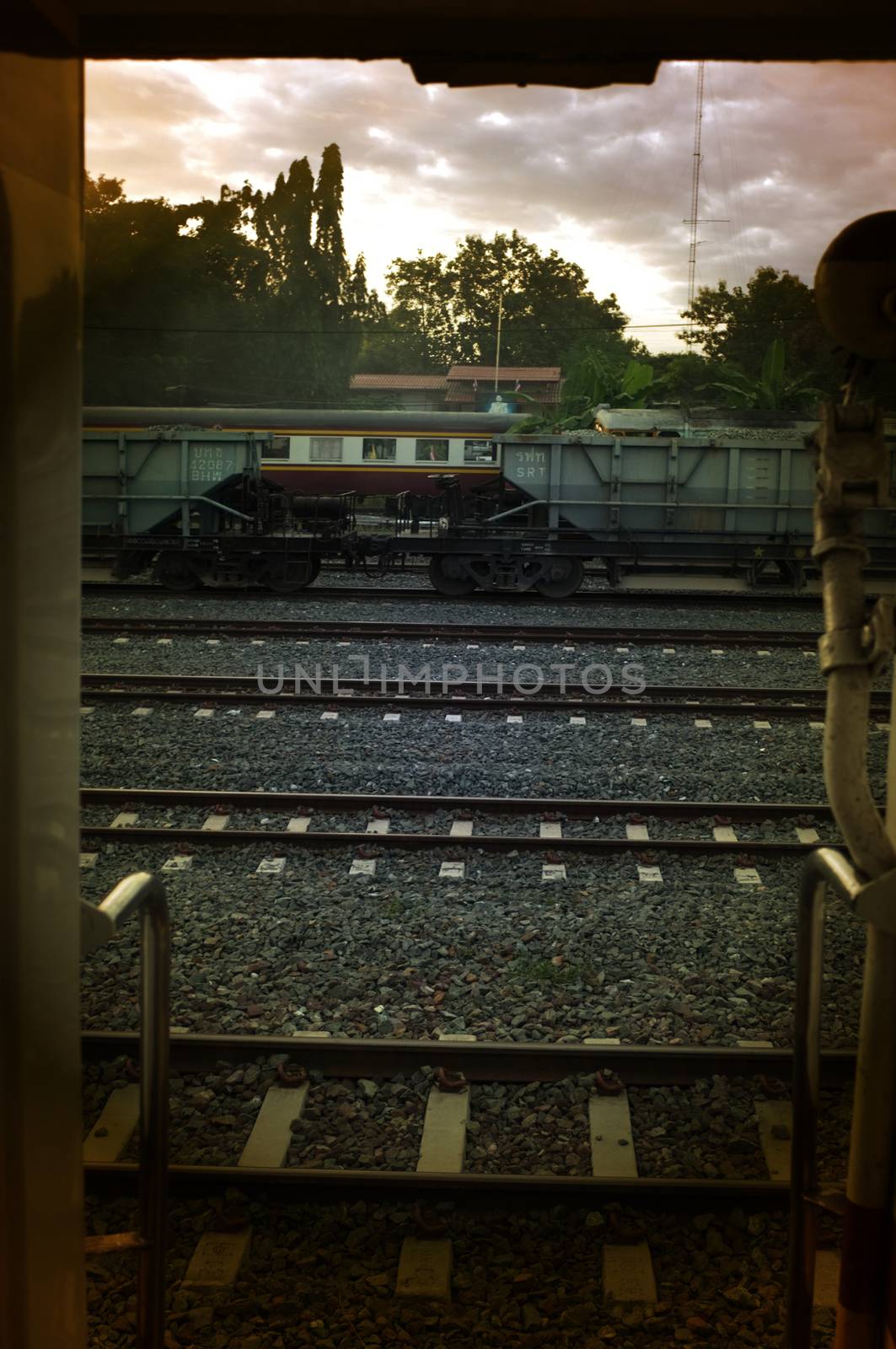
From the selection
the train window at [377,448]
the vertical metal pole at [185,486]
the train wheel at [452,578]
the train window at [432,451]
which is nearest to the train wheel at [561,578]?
the train wheel at [452,578]

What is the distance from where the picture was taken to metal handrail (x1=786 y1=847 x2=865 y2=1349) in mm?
2055

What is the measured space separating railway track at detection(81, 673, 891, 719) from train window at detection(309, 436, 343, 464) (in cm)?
1366

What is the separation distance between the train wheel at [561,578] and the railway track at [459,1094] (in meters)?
Answer: 12.3

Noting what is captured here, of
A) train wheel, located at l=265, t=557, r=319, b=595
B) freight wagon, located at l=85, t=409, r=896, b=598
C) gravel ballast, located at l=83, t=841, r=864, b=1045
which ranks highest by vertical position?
freight wagon, located at l=85, t=409, r=896, b=598

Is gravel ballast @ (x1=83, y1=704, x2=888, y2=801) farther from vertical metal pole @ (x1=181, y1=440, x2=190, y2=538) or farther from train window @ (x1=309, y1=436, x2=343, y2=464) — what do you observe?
train window @ (x1=309, y1=436, x2=343, y2=464)

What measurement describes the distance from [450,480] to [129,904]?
1501cm

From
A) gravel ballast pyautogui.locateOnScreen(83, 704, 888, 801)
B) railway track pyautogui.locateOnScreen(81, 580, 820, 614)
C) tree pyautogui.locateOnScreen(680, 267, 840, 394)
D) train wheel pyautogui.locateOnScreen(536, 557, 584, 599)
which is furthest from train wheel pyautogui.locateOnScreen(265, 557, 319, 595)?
tree pyautogui.locateOnScreen(680, 267, 840, 394)

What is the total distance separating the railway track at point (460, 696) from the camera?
8922mm

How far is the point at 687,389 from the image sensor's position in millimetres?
→ 32031

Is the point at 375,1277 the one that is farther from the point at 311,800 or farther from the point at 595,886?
the point at 311,800

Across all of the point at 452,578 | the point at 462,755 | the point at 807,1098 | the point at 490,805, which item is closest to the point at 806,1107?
the point at 807,1098

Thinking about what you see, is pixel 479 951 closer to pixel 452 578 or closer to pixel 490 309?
pixel 452 578

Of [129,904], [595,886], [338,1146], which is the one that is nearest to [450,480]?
[595,886]

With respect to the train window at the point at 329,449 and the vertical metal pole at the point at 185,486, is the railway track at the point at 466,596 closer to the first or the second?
the vertical metal pole at the point at 185,486
